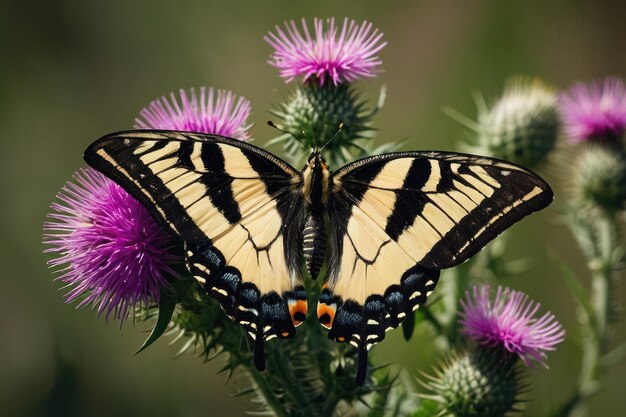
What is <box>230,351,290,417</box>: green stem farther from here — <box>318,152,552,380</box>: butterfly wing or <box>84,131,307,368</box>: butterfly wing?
<box>318,152,552,380</box>: butterfly wing

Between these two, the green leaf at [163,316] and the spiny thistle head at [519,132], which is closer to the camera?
the green leaf at [163,316]

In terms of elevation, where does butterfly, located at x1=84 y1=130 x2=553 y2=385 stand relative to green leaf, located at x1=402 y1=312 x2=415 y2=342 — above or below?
above

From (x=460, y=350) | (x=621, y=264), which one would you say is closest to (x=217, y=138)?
(x=460, y=350)

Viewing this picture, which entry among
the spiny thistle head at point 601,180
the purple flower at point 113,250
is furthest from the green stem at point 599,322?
the purple flower at point 113,250

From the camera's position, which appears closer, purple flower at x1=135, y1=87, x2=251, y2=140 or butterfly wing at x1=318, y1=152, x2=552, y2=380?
butterfly wing at x1=318, y1=152, x2=552, y2=380

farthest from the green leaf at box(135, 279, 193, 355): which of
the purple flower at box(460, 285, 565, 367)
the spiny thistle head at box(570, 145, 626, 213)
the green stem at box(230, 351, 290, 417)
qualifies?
the spiny thistle head at box(570, 145, 626, 213)

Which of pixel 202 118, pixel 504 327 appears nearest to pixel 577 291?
pixel 504 327

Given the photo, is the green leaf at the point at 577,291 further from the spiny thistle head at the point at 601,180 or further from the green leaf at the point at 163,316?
the green leaf at the point at 163,316
